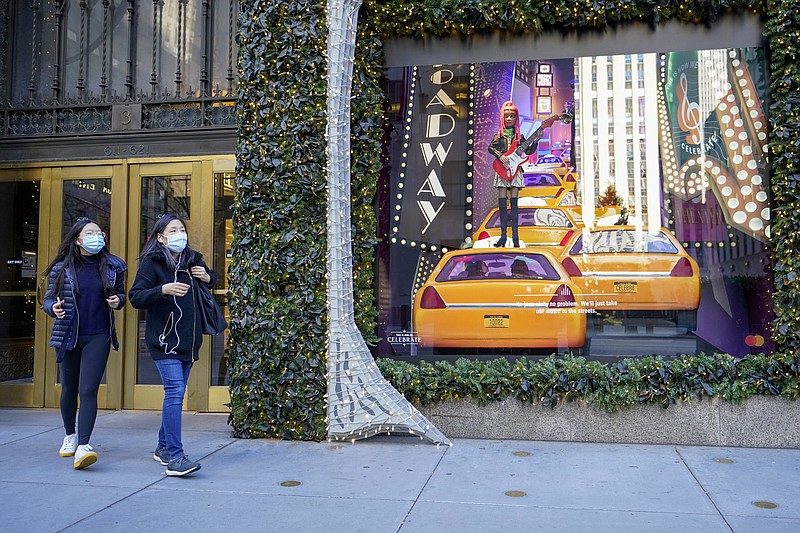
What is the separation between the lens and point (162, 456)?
5.49m

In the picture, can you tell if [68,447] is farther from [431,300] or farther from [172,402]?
[431,300]

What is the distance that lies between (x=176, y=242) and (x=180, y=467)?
5.38 feet

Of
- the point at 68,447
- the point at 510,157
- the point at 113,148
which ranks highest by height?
the point at 113,148

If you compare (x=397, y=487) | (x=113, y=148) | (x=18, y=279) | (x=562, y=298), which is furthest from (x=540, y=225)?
(x=18, y=279)

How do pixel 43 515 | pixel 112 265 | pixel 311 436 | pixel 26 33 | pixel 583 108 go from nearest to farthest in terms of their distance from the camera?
pixel 43 515 → pixel 112 265 → pixel 311 436 → pixel 583 108 → pixel 26 33

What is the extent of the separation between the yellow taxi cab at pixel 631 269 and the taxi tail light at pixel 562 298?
11 cm

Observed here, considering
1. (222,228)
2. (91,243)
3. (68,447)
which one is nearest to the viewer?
(91,243)

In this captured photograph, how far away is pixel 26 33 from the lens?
8.25 metres

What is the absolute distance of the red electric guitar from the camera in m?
6.91

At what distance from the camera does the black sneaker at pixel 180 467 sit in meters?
5.16

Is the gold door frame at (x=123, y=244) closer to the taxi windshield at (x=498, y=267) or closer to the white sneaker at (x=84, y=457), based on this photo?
the white sneaker at (x=84, y=457)

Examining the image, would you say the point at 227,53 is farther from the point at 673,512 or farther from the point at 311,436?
the point at 673,512

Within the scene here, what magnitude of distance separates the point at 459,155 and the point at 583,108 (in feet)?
4.14

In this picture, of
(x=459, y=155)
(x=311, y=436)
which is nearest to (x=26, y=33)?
(x=459, y=155)
